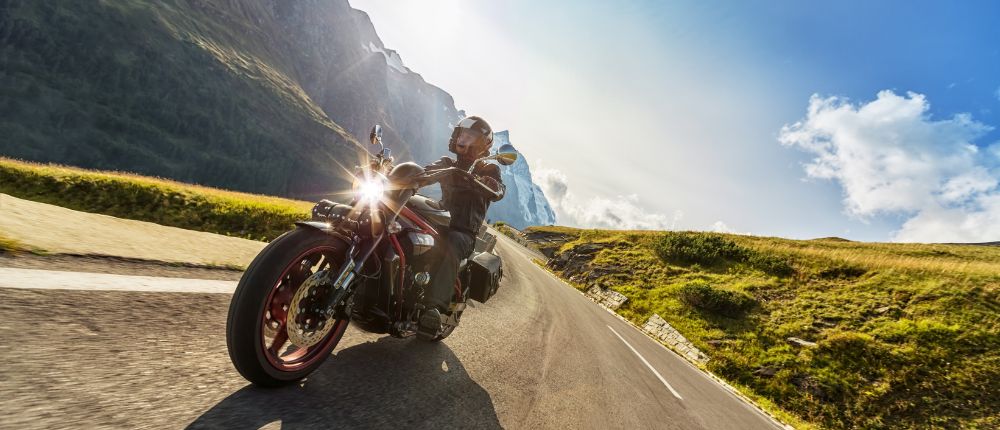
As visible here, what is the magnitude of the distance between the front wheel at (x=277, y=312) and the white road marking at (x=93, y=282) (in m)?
1.21

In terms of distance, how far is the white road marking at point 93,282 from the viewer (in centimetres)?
256

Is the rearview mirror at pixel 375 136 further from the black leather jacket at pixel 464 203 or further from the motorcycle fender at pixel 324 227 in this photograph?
the motorcycle fender at pixel 324 227

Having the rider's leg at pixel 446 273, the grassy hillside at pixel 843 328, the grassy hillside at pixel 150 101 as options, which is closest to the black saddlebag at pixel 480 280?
the rider's leg at pixel 446 273

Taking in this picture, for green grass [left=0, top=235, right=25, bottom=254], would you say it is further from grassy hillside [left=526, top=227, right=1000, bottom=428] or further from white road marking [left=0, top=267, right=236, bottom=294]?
grassy hillside [left=526, top=227, right=1000, bottom=428]

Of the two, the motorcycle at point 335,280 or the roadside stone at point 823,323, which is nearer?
the motorcycle at point 335,280

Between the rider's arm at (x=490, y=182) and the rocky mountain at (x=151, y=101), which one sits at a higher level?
the rocky mountain at (x=151, y=101)

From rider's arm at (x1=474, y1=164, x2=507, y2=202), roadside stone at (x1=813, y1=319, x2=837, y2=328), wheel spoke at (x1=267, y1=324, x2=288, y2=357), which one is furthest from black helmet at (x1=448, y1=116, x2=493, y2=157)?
roadside stone at (x1=813, y1=319, x2=837, y2=328)

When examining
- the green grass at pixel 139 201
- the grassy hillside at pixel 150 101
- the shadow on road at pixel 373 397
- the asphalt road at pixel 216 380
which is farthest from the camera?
the grassy hillside at pixel 150 101

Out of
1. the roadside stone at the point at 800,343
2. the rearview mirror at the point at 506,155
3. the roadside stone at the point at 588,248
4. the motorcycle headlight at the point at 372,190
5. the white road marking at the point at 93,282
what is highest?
the roadside stone at the point at 588,248

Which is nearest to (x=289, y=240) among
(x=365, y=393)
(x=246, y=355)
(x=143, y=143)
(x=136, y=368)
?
(x=246, y=355)

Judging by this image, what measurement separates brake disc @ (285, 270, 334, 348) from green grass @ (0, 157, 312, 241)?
27.5 ft

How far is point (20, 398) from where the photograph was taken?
61.6 inches

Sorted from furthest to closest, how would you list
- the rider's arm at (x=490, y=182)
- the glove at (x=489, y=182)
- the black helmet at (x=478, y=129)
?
the black helmet at (x=478, y=129) → the glove at (x=489, y=182) → the rider's arm at (x=490, y=182)

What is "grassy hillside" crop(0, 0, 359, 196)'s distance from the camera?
120m
